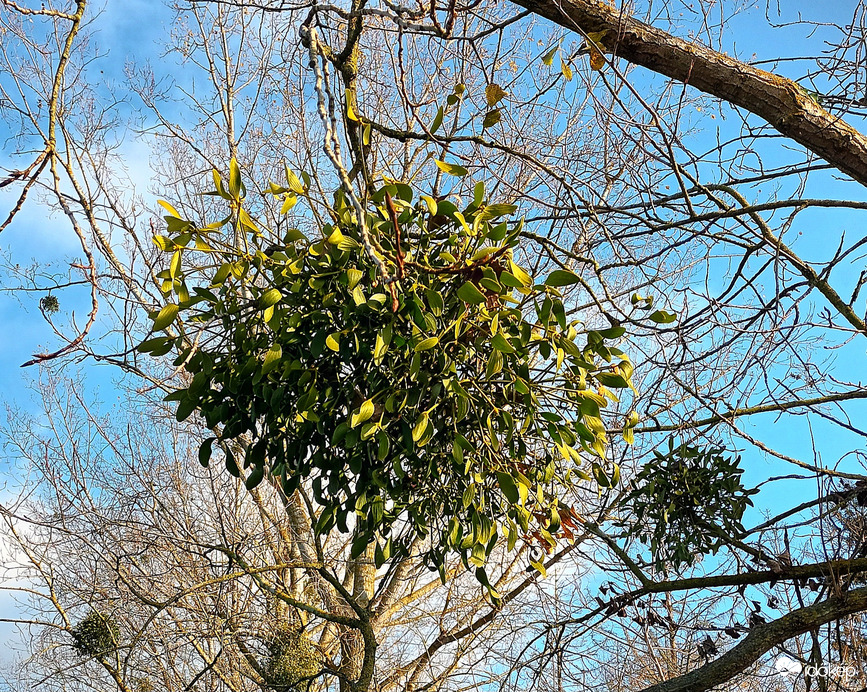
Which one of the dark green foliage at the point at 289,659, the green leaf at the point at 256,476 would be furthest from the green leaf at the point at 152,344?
the dark green foliage at the point at 289,659

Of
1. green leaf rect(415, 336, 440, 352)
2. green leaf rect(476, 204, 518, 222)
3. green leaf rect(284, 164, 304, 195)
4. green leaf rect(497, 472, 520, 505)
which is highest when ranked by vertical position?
green leaf rect(284, 164, 304, 195)

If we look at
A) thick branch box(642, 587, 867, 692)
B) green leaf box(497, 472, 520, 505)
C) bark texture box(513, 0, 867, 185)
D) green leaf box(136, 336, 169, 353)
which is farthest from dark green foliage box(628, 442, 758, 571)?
green leaf box(136, 336, 169, 353)

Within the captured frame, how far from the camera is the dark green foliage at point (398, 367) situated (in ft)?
3.83

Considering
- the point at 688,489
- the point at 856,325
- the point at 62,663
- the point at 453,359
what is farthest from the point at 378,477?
the point at 62,663

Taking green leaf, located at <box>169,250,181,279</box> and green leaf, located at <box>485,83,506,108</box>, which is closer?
green leaf, located at <box>169,250,181,279</box>

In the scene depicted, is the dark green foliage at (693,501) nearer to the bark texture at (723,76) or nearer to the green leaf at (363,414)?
the bark texture at (723,76)

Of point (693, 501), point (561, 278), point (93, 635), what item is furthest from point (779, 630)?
point (93, 635)

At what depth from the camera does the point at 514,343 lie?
126 centimetres

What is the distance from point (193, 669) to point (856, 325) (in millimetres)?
3985

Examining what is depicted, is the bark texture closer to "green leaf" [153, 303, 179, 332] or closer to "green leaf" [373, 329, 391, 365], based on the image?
"green leaf" [373, 329, 391, 365]

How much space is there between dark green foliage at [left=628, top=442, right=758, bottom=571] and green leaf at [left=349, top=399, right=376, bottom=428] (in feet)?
2.77

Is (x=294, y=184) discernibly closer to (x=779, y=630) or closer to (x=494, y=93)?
(x=494, y=93)

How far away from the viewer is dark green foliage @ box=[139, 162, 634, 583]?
1.17m

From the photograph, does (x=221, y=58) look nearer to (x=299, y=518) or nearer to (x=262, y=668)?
(x=299, y=518)
